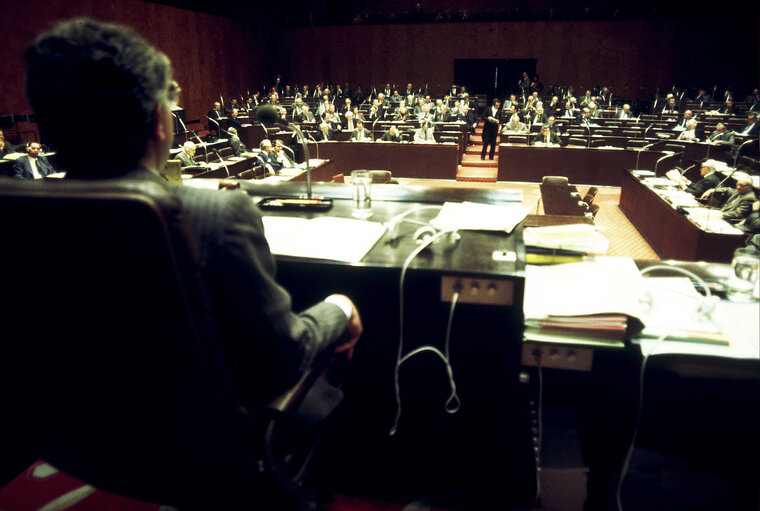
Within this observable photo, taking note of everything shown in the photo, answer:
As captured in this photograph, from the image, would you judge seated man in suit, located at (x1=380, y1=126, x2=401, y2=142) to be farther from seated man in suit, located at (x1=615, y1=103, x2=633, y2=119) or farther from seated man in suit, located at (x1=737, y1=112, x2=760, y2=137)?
seated man in suit, located at (x1=737, y1=112, x2=760, y2=137)

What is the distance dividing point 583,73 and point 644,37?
70.3 inches

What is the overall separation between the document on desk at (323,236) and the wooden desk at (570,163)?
7.17m

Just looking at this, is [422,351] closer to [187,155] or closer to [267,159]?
[267,159]

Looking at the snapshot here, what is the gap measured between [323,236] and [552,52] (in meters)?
15.4

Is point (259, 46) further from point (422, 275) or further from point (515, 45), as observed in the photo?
point (422, 275)

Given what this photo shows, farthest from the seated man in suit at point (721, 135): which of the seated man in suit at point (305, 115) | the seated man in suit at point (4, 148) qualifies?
the seated man in suit at point (4, 148)

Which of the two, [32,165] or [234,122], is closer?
[32,165]

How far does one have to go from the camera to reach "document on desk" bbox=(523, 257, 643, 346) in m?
1.12

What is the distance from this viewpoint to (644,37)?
13.7m

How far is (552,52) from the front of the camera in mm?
14453

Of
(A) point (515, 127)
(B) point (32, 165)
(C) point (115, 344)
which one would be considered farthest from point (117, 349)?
(A) point (515, 127)

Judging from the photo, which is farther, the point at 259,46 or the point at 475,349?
the point at 259,46

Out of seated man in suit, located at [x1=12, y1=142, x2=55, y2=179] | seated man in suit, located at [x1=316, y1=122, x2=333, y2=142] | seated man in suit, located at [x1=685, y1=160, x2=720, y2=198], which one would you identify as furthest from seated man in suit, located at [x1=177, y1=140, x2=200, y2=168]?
seated man in suit, located at [x1=685, y1=160, x2=720, y2=198]

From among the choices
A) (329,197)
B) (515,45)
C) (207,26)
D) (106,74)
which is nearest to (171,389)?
(106,74)
